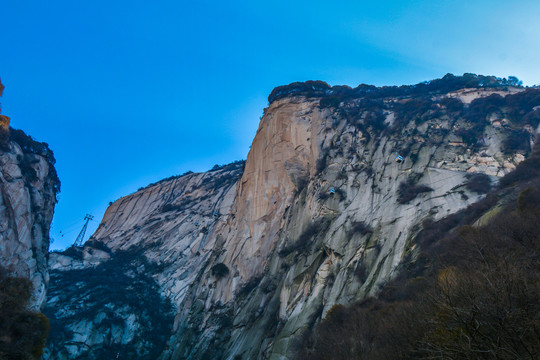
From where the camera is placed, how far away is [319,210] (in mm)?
35438

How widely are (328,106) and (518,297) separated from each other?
146 ft

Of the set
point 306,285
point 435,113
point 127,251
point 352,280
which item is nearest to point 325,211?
point 306,285

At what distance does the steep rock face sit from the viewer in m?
25.8

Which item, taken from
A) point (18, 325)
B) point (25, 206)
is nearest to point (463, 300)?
point (18, 325)

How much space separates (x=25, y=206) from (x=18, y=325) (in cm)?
2078

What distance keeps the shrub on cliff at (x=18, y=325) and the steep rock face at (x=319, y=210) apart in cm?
1565

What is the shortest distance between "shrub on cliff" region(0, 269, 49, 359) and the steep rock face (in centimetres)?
1565

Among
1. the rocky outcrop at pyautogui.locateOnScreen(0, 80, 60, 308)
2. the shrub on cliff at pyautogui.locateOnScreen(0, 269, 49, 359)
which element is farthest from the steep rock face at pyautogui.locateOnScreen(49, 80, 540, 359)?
the shrub on cliff at pyautogui.locateOnScreen(0, 269, 49, 359)

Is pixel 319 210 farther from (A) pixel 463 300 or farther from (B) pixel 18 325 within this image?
(A) pixel 463 300

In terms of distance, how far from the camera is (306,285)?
28.0 meters

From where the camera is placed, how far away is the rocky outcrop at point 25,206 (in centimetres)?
3288

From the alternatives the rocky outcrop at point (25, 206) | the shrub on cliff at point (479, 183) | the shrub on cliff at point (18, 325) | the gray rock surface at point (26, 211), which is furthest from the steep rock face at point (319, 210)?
the shrub on cliff at point (18, 325)

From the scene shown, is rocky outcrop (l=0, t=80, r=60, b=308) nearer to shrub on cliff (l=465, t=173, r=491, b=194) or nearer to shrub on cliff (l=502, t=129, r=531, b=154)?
shrub on cliff (l=465, t=173, r=491, b=194)

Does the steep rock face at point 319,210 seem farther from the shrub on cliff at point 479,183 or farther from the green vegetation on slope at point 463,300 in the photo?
the green vegetation on slope at point 463,300
